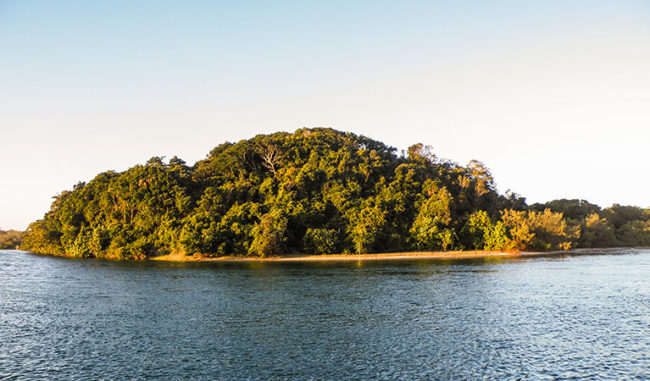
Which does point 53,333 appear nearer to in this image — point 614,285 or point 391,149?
point 614,285

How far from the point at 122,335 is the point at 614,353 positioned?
29082 millimetres

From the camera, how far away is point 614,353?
22797mm

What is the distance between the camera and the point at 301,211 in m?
98.2

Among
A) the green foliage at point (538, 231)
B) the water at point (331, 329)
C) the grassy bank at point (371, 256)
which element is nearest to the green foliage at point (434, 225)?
the grassy bank at point (371, 256)

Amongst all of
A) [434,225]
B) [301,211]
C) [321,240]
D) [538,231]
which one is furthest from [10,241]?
[538,231]

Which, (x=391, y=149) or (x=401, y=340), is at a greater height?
(x=391, y=149)

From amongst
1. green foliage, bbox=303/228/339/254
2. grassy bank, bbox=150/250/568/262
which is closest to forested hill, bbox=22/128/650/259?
green foliage, bbox=303/228/339/254

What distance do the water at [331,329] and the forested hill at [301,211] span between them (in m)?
44.0

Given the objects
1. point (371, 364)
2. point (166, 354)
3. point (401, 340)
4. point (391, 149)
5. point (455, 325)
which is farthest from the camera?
point (391, 149)

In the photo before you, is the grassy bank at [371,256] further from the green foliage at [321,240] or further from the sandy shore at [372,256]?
the green foliage at [321,240]

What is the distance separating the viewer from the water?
2094 centimetres

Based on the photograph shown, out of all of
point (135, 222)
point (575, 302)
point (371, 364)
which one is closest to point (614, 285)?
point (575, 302)

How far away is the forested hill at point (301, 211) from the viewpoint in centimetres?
9562

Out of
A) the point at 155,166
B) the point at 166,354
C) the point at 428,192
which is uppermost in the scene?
the point at 155,166
